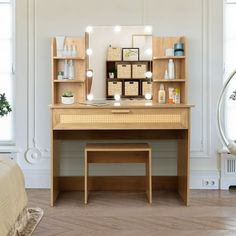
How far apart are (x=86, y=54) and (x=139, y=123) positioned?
41.6 inches

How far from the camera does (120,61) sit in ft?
15.0

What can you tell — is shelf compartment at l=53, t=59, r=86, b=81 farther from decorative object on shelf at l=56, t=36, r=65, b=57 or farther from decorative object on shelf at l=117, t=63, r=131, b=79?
decorative object on shelf at l=117, t=63, r=131, b=79

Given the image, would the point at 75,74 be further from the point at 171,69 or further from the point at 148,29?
the point at 171,69

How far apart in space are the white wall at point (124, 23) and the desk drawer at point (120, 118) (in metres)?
0.65

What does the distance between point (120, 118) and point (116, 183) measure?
3.02 ft

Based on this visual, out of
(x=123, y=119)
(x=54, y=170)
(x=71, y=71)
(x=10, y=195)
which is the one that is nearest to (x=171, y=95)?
(x=123, y=119)

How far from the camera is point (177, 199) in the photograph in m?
4.29

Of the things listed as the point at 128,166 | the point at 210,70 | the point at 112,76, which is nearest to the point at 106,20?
the point at 112,76

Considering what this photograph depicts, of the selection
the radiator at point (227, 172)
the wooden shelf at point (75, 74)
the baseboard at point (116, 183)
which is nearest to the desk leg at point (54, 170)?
the baseboard at point (116, 183)

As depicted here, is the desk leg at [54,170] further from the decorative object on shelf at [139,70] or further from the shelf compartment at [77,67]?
the decorative object on shelf at [139,70]

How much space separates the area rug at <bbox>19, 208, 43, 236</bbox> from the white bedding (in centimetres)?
20

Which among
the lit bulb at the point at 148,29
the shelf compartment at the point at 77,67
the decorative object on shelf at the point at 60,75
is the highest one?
the lit bulb at the point at 148,29

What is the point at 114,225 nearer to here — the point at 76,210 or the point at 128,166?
the point at 76,210

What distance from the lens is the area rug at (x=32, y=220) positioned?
312 cm
